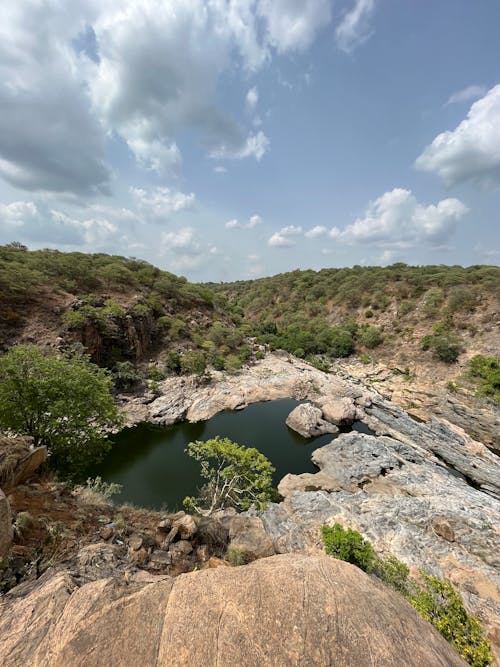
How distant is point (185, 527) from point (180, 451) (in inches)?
505

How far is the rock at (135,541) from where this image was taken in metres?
6.86

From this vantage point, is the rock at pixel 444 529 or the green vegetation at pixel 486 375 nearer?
the rock at pixel 444 529

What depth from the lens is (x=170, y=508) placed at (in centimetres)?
1449

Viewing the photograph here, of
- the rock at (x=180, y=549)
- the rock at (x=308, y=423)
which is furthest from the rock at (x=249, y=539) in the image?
the rock at (x=308, y=423)

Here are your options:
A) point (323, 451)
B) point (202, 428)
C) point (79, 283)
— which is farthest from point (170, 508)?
point (79, 283)

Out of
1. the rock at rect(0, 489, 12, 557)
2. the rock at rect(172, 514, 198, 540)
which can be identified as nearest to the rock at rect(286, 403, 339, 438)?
the rock at rect(172, 514, 198, 540)

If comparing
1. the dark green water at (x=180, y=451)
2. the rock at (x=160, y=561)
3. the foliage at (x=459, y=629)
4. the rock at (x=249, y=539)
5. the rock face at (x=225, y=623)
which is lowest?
the dark green water at (x=180, y=451)

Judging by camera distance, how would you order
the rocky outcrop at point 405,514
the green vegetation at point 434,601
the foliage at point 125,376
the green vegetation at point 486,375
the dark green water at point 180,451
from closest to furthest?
the green vegetation at point 434,601
the rocky outcrop at point 405,514
the dark green water at point 180,451
the green vegetation at point 486,375
the foliage at point 125,376

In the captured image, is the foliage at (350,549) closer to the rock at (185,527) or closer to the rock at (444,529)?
the rock at (185,527)

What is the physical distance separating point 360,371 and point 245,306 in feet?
157

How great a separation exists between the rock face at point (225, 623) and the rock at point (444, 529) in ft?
35.9

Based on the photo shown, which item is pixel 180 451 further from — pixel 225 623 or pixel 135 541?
pixel 225 623

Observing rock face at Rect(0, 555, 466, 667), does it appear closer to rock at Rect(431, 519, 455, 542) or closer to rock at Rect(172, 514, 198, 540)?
rock at Rect(172, 514, 198, 540)

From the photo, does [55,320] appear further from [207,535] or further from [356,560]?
[356,560]
